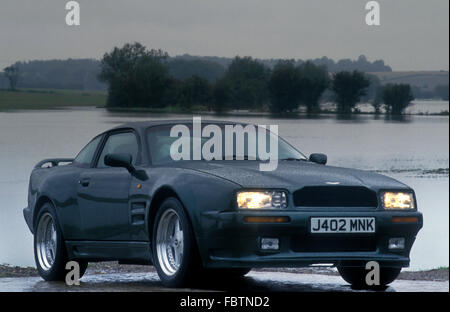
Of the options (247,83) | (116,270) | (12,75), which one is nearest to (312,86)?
(247,83)

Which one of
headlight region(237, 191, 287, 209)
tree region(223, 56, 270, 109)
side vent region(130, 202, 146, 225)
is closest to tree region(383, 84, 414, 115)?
tree region(223, 56, 270, 109)

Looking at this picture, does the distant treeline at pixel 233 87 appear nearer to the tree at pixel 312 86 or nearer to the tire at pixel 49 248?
the tree at pixel 312 86

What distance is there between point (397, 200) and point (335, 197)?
2.07 ft

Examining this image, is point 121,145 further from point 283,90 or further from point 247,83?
point 283,90

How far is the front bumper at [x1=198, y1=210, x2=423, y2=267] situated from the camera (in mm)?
8867

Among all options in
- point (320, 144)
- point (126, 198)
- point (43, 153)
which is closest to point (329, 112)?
point (320, 144)

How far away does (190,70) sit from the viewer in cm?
3509

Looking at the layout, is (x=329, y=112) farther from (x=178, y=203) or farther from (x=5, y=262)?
(x=178, y=203)

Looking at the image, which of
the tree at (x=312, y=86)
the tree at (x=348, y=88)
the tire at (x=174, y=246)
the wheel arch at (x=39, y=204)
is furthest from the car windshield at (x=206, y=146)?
the tree at (x=348, y=88)

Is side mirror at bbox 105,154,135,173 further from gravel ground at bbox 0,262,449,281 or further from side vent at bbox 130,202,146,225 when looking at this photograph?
gravel ground at bbox 0,262,449,281

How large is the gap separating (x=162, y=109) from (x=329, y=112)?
20363 mm

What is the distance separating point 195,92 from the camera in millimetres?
34812

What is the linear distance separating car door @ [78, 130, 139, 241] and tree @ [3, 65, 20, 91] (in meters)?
18.8

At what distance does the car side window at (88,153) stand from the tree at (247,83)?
24011 millimetres
